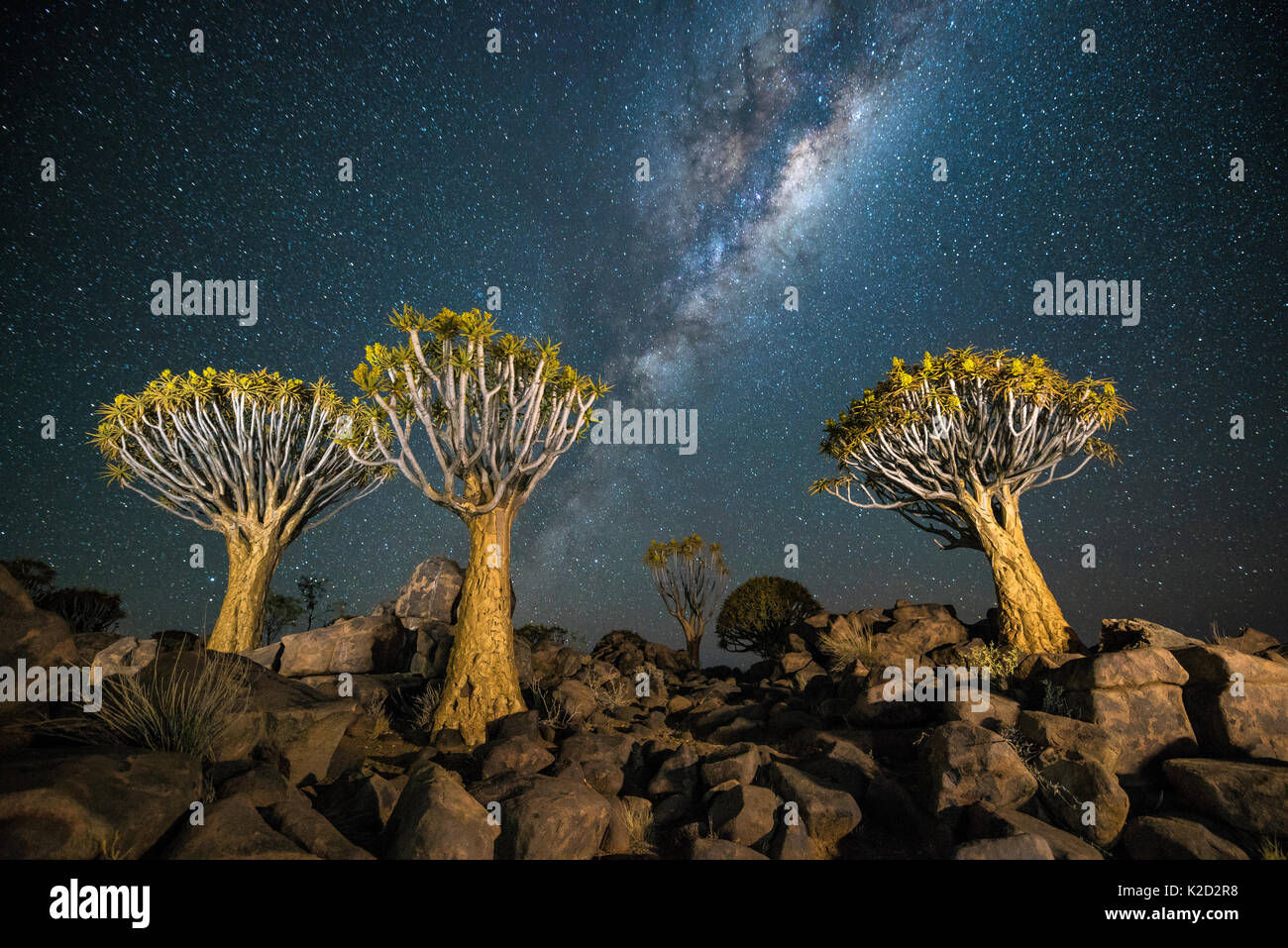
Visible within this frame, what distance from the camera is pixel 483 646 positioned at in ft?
26.7

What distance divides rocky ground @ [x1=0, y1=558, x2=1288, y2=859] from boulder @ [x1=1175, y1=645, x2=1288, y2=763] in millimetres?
21

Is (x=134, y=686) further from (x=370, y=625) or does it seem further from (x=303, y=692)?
(x=370, y=625)

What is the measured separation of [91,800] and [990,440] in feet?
44.6

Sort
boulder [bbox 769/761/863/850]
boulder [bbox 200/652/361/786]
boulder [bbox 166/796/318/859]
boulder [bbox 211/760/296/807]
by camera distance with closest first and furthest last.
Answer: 1. boulder [bbox 166/796/318/859]
2. boulder [bbox 211/760/296/807]
3. boulder [bbox 769/761/863/850]
4. boulder [bbox 200/652/361/786]

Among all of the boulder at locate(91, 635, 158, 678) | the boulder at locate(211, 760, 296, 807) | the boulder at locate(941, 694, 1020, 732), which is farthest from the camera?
the boulder at locate(91, 635, 158, 678)

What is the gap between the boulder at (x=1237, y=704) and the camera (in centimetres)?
559

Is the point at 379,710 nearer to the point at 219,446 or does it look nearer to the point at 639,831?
the point at 639,831

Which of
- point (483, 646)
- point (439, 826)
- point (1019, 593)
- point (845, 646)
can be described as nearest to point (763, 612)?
point (845, 646)

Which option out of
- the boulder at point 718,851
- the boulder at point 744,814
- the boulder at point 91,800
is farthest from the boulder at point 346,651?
the boulder at point 718,851

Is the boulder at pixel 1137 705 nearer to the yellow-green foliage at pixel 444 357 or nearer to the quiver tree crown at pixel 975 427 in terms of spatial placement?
the quiver tree crown at pixel 975 427

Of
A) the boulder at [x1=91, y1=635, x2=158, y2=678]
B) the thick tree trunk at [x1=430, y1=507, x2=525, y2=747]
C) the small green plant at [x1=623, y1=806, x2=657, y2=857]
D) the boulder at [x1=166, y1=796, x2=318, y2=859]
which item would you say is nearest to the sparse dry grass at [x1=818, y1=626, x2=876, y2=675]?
the small green plant at [x1=623, y1=806, x2=657, y2=857]

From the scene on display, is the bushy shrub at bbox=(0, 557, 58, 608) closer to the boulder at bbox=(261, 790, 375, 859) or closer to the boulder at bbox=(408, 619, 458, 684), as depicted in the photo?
the boulder at bbox=(408, 619, 458, 684)

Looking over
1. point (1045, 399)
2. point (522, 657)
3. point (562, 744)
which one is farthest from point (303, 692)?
point (1045, 399)

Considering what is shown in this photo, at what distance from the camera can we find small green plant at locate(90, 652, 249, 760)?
4.64 meters
